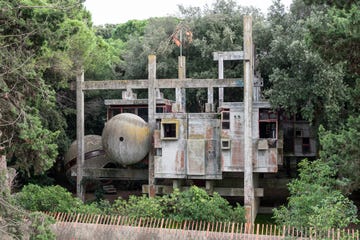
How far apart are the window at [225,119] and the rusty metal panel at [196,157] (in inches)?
46.8

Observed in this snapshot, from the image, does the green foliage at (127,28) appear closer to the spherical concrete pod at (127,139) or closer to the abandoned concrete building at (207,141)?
the abandoned concrete building at (207,141)

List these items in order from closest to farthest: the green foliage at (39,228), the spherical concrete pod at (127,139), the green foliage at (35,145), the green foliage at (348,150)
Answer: the green foliage at (39,228) → the green foliage at (35,145) → the green foliage at (348,150) → the spherical concrete pod at (127,139)

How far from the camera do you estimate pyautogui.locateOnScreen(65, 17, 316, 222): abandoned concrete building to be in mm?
18453

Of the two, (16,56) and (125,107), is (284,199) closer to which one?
(125,107)

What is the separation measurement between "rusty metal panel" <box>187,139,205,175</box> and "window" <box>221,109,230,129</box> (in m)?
1.19

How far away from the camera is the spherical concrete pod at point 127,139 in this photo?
20.1m

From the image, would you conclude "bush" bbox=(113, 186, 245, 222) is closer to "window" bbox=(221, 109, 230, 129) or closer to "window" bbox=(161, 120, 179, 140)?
"window" bbox=(221, 109, 230, 129)

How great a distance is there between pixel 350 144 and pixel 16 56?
7984 mm

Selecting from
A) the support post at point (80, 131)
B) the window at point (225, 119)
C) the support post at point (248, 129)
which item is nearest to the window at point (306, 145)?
the support post at point (248, 129)

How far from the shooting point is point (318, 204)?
450 inches

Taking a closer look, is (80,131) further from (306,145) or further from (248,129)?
(306,145)

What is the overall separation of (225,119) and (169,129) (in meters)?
2.68

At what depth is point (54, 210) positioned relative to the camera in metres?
15.1

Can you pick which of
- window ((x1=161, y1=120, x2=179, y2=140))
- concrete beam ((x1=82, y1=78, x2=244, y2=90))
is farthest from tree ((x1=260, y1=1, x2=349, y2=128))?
window ((x1=161, y1=120, x2=179, y2=140))
